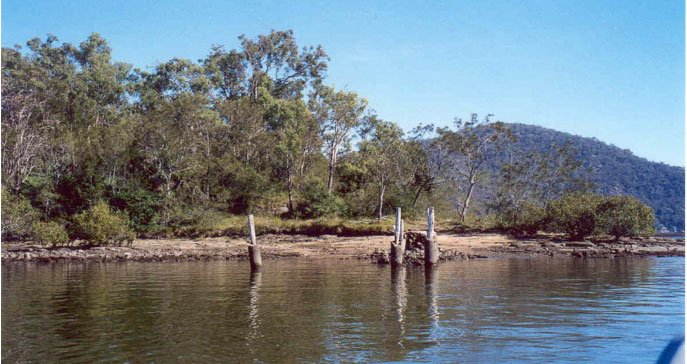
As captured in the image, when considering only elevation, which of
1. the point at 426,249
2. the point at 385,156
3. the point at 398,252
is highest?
the point at 385,156

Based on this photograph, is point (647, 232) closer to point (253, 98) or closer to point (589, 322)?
point (589, 322)

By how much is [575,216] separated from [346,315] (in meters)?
27.6

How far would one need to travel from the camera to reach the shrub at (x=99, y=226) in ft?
115

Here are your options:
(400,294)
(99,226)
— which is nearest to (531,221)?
(400,294)

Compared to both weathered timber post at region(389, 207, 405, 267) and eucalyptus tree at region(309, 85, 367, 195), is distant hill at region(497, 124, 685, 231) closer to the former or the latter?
eucalyptus tree at region(309, 85, 367, 195)

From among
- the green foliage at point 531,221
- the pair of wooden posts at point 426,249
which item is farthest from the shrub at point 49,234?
the green foliage at point 531,221

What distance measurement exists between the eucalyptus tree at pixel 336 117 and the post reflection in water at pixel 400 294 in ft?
78.1

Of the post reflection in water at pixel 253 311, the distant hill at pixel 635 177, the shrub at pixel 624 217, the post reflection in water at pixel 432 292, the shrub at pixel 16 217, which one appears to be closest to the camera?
the post reflection in water at pixel 253 311

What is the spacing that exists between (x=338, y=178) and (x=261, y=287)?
1245 inches

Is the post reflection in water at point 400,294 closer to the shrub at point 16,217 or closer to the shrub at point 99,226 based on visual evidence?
the shrub at point 99,226

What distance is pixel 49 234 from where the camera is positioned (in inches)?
1371

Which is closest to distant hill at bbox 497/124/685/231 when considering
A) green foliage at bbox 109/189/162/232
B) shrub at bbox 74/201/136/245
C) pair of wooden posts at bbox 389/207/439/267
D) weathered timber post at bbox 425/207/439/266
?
green foliage at bbox 109/189/162/232

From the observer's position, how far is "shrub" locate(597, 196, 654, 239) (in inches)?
1522

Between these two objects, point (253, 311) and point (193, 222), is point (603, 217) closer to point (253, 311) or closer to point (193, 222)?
point (193, 222)
